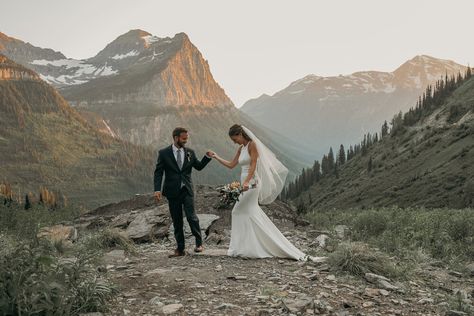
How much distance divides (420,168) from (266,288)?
96.3 metres

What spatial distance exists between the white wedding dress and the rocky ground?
280mm

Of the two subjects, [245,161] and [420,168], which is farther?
[420,168]

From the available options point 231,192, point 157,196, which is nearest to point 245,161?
point 231,192

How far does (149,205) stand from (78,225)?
159 inches

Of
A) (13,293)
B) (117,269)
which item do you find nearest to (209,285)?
(117,269)

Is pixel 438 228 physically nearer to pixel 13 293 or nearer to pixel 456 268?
pixel 456 268

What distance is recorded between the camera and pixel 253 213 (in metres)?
11.9

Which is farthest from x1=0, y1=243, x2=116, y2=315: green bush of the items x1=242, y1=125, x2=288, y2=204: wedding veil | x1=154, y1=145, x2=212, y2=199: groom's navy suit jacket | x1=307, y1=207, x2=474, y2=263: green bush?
x1=307, y1=207, x2=474, y2=263: green bush

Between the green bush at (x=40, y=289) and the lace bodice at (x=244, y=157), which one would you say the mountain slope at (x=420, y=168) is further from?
the green bush at (x=40, y=289)

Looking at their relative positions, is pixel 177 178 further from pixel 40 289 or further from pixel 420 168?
pixel 420 168

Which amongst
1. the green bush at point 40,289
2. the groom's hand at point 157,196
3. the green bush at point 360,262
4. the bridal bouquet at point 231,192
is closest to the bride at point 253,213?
the bridal bouquet at point 231,192

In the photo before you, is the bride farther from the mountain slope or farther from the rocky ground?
the mountain slope

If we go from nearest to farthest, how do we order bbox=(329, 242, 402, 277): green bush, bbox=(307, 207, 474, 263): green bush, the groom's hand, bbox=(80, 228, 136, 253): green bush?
bbox=(329, 242, 402, 277): green bush < the groom's hand < bbox=(307, 207, 474, 263): green bush < bbox=(80, 228, 136, 253): green bush

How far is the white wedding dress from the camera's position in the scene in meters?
11.7
